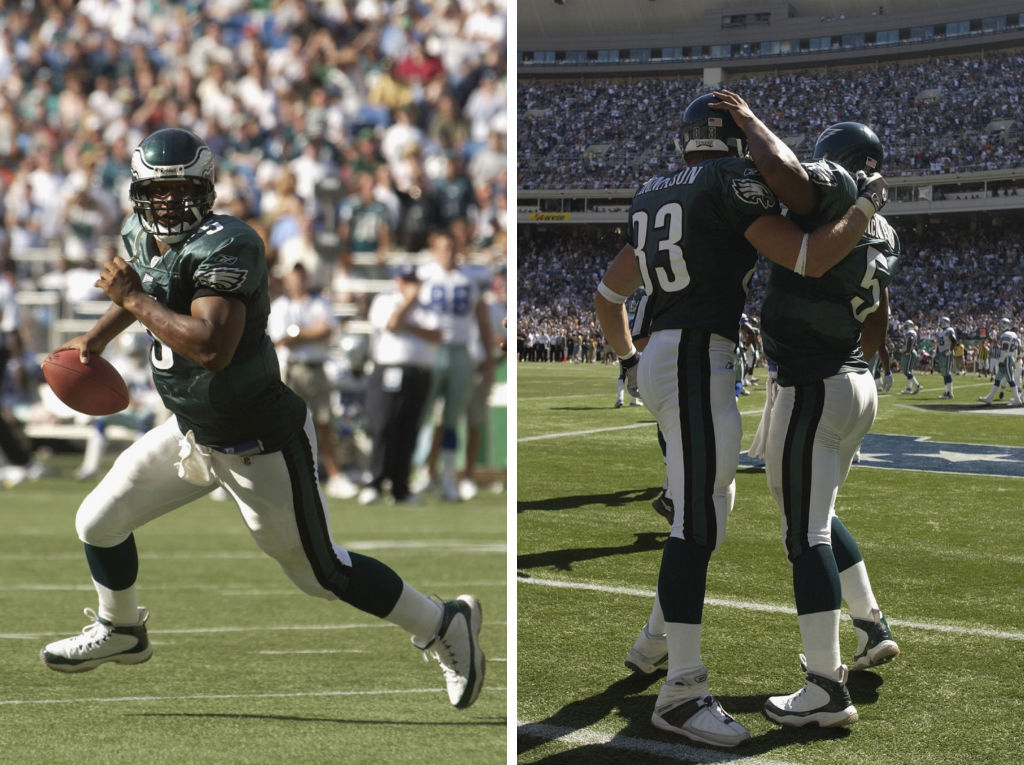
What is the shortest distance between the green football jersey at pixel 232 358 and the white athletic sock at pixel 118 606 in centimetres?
48

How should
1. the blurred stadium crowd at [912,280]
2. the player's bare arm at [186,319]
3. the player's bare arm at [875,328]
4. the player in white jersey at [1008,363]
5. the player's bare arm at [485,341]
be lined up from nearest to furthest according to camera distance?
1. the player's bare arm at [186,319]
2. the player's bare arm at [875,328]
3. the player's bare arm at [485,341]
4. the player in white jersey at [1008,363]
5. the blurred stadium crowd at [912,280]

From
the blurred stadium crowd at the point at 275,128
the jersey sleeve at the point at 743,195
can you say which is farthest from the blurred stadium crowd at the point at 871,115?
the jersey sleeve at the point at 743,195

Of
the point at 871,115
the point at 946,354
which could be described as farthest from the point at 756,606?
the point at 871,115

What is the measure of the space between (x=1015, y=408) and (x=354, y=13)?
8228mm

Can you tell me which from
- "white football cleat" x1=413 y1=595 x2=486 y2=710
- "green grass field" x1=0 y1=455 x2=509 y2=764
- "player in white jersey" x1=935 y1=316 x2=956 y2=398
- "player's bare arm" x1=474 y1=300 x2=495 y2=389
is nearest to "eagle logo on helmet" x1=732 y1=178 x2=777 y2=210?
"white football cleat" x1=413 y1=595 x2=486 y2=710

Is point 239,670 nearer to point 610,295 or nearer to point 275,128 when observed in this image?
point 610,295

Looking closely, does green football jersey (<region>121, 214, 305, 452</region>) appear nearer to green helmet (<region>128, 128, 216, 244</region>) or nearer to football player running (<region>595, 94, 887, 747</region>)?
green helmet (<region>128, 128, 216, 244</region>)

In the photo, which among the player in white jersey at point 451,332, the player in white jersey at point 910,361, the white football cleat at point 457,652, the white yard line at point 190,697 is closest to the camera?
the white football cleat at point 457,652

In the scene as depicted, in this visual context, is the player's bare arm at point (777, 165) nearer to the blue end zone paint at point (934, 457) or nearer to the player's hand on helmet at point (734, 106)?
the player's hand on helmet at point (734, 106)

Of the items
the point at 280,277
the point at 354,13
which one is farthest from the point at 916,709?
the point at 354,13

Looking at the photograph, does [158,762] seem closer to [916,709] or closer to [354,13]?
[916,709]

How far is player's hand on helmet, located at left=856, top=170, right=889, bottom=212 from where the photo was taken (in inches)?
108

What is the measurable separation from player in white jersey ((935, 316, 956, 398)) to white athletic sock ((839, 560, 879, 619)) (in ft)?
35.9

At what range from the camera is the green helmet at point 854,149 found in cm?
307
